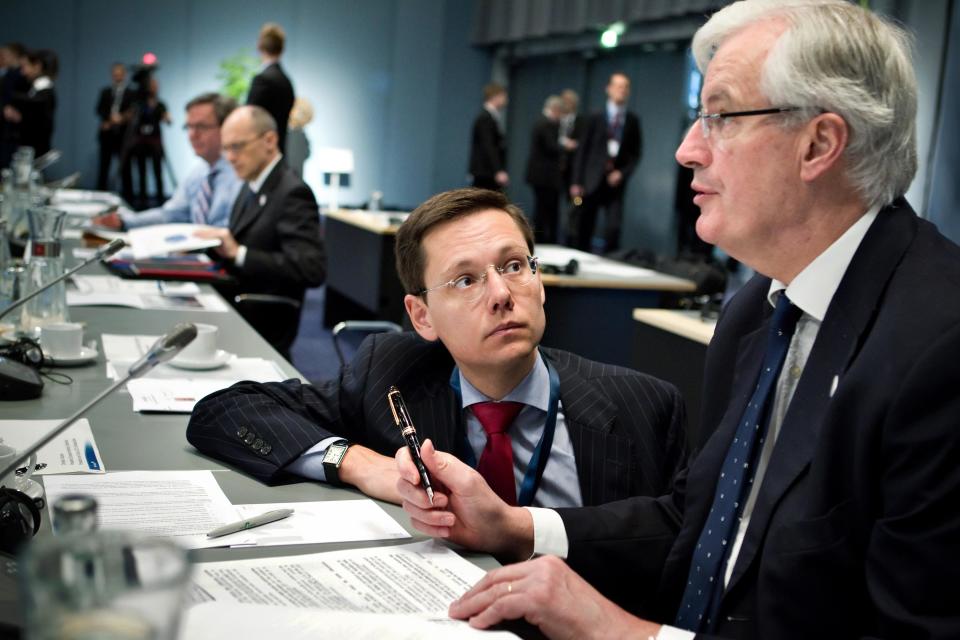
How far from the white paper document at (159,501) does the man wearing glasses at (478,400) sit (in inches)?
4.9

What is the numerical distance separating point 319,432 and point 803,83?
0.97 metres

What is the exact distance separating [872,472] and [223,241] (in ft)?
11.4

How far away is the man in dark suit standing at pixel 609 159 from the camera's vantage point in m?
9.87

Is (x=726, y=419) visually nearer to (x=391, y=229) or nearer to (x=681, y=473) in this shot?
(x=681, y=473)

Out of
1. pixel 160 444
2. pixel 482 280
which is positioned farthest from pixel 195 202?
pixel 482 280

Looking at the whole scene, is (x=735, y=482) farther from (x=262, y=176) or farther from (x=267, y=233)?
(x=262, y=176)

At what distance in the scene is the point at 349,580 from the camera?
4.12 feet

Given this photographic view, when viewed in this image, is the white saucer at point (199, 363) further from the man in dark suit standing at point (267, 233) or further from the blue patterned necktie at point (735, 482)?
the man in dark suit standing at point (267, 233)

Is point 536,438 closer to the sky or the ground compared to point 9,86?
closer to the ground

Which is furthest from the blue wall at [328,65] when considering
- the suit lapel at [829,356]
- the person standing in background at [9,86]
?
the suit lapel at [829,356]

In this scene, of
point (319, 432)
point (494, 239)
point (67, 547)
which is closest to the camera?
point (67, 547)

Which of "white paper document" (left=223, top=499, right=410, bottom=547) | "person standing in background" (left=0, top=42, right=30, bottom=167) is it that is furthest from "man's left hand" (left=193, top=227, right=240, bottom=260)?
"person standing in background" (left=0, top=42, right=30, bottom=167)

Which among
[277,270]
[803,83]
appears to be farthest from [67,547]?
[277,270]

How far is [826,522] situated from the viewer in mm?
1166
